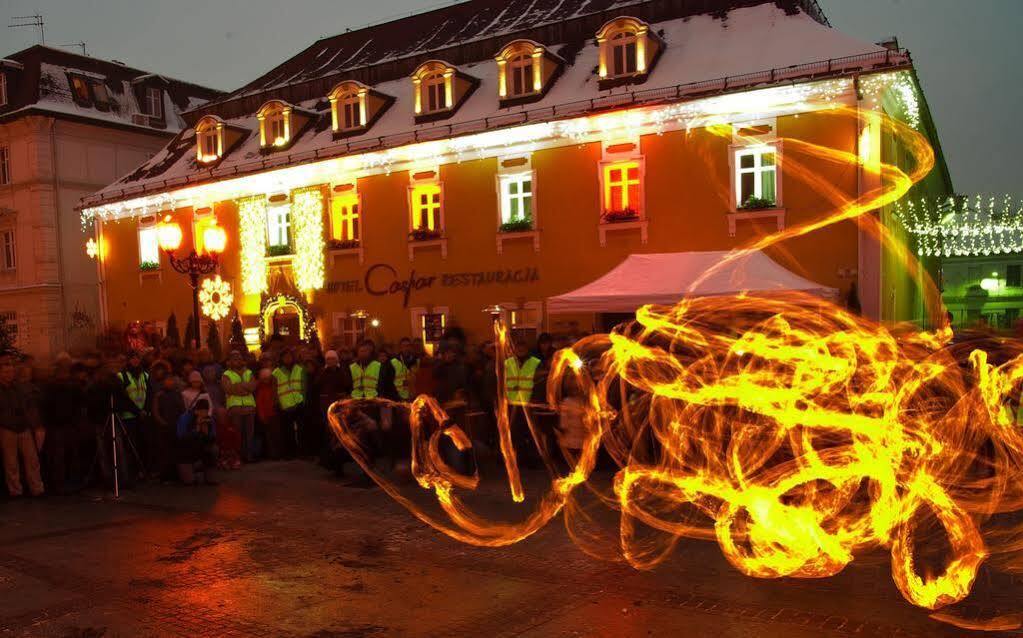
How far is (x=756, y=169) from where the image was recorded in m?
18.2

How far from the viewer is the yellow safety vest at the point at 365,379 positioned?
12883mm

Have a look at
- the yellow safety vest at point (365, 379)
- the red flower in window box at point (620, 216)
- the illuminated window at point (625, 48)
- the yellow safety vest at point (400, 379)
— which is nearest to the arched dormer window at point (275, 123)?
the illuminated window at point (625, 48)

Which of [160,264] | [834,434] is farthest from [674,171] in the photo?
[160,264]

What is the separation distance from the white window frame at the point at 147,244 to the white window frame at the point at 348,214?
25.0 ft

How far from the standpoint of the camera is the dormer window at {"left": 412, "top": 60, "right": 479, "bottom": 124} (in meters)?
22.5

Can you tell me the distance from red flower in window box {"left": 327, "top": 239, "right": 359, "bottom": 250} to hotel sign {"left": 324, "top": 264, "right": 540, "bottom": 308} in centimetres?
82

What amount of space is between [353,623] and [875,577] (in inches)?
155

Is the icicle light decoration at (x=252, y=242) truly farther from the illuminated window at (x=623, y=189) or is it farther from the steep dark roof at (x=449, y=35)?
the illuminated window at (x=623, y=189)

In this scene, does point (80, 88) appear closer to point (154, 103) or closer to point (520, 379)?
point (154, 103)

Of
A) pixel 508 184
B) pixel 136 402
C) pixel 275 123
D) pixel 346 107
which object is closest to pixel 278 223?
pixel 275 123

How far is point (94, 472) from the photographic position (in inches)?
485

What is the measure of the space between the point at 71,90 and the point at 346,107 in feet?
54.0

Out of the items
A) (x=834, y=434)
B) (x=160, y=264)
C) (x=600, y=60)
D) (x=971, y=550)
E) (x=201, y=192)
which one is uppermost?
(x=600, y=60)

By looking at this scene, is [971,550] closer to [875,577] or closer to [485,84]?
[875,577]
